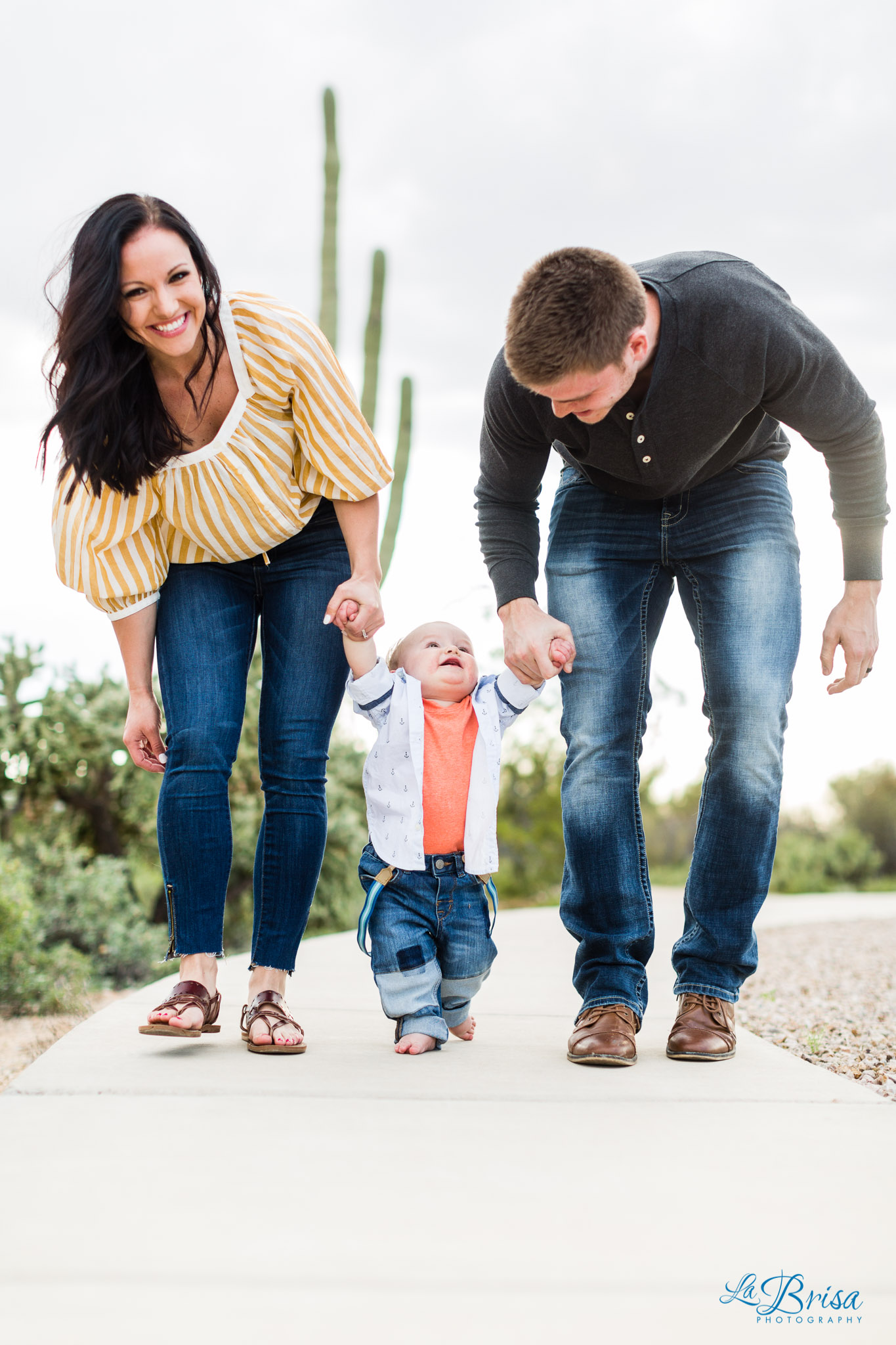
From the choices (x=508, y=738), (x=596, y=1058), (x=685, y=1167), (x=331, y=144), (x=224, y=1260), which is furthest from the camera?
(x=508, y=738)

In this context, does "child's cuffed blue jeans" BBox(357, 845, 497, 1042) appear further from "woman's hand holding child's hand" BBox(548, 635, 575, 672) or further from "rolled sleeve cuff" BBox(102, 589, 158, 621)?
"rolled sleeve cuff" BBox(102, 589, 158, 621)

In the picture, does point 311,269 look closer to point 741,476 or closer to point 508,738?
point 508,738

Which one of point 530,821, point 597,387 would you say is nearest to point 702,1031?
point 597,387

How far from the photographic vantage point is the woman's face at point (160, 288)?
6.89ft

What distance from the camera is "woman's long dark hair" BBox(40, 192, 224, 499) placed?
2.08 m

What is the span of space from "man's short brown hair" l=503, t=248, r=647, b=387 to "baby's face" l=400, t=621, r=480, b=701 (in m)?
0.74

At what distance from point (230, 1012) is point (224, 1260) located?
1.62 metres

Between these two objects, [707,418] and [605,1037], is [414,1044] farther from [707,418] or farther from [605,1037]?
[707,418]

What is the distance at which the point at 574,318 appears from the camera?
79.7 inches

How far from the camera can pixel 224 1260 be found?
1.30 metres

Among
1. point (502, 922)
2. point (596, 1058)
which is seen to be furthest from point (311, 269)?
point (596, 1058)

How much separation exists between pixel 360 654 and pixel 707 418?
0.84m

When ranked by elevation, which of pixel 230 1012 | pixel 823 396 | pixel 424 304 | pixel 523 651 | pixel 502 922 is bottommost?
pixel 502 922

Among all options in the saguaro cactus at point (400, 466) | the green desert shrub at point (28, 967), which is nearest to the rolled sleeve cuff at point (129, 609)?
the green desert shrub at point (28, 967)
